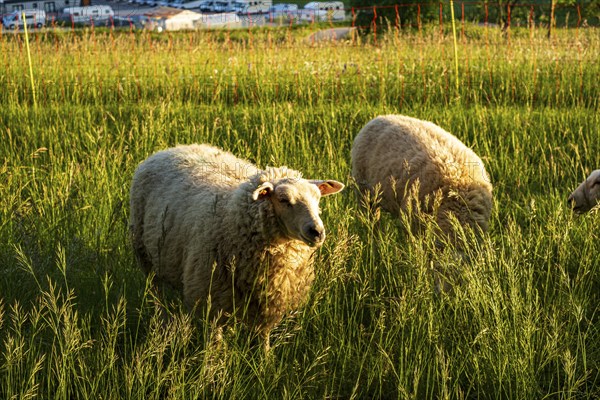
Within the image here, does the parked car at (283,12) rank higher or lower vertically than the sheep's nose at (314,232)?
higher

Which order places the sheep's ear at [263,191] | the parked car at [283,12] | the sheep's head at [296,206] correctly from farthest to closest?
the parked car at [283,12] → the sheep's ear at [263,191] → the sheep's head at [296,206]

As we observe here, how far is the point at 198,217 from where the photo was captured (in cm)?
403

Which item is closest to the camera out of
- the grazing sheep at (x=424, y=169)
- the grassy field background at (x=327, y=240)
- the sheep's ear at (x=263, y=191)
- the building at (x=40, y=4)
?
the grassy field background at (x=327, y=240)

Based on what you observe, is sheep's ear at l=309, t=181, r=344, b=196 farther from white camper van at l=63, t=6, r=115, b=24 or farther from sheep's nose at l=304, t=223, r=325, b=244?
white camper van at l=63, t=6, r=115, b=24

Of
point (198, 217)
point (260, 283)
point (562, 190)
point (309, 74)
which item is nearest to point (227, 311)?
point (260, 283)

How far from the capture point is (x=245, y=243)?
3791 mm

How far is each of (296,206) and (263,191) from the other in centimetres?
23

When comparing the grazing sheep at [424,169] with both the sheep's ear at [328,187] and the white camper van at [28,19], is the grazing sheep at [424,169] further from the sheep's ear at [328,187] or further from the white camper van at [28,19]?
the white camper van at [28,19]

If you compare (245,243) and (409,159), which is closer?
(245,243)

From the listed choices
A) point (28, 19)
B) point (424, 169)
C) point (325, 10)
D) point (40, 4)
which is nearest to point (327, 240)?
point (424, 169)

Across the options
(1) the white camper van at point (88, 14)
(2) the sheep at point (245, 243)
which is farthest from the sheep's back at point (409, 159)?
(1) the white camper van at point (88, 14)

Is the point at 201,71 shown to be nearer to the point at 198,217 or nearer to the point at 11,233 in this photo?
the point at 11,233

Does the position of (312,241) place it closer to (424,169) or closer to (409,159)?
(424,169)

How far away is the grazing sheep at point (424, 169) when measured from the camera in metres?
5.00
